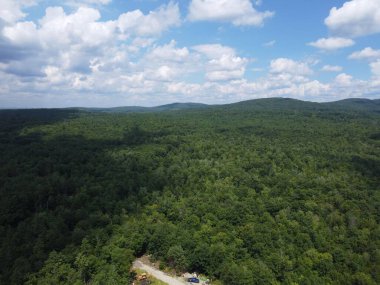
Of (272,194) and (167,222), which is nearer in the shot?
(167,222)

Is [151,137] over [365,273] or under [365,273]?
over

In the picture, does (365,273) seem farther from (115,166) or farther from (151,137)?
(151,137)

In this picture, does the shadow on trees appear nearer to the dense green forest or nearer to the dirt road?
the dense green forest

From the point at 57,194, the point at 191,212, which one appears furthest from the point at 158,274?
the point at 57,194

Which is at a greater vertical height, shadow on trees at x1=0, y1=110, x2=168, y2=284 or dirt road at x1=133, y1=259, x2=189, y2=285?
shadow on trees at x1=0, y1=110, x2=168, y2=284

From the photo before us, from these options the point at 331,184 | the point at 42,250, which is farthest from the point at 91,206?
the point at 331,184

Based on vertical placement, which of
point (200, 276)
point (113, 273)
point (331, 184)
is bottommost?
point (200, 276)

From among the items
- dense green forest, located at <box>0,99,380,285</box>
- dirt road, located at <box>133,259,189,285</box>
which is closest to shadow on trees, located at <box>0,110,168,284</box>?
dense green forest, located at <box>0,99,380,285</box>
